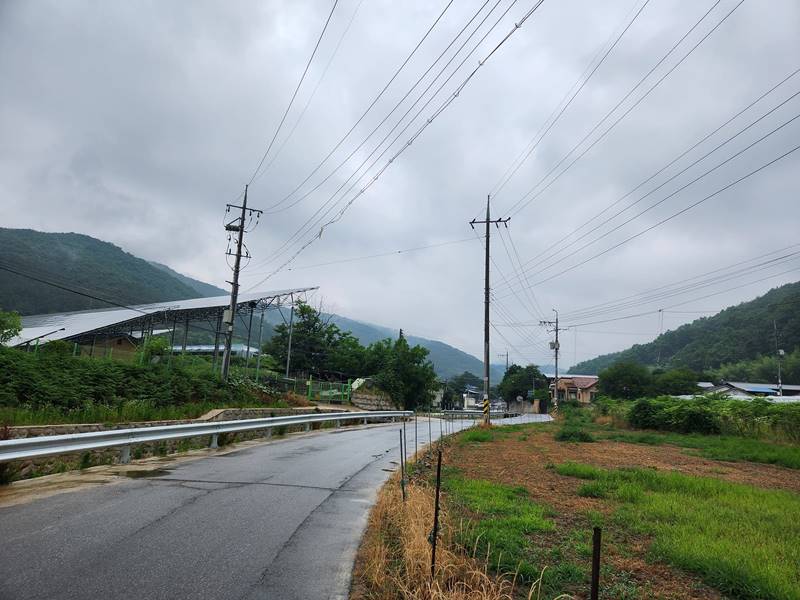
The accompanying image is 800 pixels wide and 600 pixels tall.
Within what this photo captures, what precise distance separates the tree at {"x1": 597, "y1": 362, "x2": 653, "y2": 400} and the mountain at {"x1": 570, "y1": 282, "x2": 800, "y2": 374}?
20699mm

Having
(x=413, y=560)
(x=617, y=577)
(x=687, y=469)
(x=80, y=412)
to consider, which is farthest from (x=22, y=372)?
(x=687, y=469)

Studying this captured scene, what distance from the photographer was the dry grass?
12.2 ft

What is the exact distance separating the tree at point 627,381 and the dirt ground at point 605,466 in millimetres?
51029

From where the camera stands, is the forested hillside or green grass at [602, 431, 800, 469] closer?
green grass at [602, 431, 800, 469]

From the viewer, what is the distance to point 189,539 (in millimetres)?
5105

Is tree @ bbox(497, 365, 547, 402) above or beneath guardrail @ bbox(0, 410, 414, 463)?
above

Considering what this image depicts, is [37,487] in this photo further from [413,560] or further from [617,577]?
[617,577]

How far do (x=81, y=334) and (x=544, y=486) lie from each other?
33013 mm

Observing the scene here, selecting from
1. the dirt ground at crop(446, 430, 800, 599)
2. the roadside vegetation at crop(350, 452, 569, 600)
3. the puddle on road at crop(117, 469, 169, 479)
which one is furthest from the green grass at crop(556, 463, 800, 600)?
the puddle on road at crop(117, 469, 169, 479)

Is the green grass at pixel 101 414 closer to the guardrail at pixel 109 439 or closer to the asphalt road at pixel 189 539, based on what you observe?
the guardrail at pixel 109 439

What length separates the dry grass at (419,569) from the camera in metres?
3.71

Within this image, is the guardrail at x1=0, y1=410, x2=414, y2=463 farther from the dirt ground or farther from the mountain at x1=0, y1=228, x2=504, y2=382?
the mountain at x1=0, y1=228, x2=504, y2=382

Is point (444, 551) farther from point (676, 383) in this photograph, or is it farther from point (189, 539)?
point (676, 383)

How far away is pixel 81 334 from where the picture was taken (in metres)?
31.9
